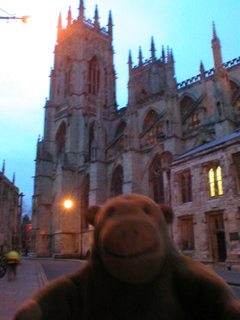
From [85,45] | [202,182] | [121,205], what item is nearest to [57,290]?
[121,205]

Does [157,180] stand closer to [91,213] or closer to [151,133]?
[151,133]

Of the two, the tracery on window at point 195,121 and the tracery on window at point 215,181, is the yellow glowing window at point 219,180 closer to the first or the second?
the tracery on window at point 215,181

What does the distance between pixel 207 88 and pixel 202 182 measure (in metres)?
15.3

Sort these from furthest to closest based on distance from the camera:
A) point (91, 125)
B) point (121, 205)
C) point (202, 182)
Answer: point (91, 125), point (202, 182), point (121, 205)

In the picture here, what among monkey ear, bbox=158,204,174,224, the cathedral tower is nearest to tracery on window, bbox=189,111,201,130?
the cathedral tower

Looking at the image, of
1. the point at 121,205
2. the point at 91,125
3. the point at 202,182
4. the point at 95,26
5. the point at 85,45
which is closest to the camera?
the point at 121,205

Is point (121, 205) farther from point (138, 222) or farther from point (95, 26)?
point (95, 26)

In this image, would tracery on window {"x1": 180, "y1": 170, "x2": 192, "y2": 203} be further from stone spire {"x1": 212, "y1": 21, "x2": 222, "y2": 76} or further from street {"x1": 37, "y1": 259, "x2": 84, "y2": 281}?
stone spire {"x1": 212, "y1": 21, "x2": 222, "y2": 76}

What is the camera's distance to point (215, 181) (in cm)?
1407

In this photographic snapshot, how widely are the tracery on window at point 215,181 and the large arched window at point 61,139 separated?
85.5 feet

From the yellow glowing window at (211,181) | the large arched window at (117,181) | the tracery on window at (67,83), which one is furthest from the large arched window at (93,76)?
the yellow glowing window at (211,181)

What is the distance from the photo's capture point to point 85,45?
40.2 metres

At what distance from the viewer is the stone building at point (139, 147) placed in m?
14.0

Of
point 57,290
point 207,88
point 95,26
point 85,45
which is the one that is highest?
point 95,26
